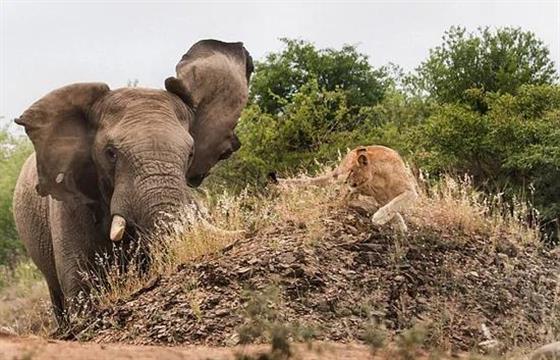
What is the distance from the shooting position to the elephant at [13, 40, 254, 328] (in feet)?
37.9

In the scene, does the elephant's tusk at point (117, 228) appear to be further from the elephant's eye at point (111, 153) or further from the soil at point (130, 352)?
the soil at point (130, 352)

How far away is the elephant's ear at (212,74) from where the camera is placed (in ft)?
44.3

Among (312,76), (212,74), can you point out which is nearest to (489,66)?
(312,76)

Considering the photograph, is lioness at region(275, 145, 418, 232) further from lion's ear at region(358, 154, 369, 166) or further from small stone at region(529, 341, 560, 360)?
small stone at region(529, 341, 560, 360)

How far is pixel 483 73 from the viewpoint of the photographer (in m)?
30.0

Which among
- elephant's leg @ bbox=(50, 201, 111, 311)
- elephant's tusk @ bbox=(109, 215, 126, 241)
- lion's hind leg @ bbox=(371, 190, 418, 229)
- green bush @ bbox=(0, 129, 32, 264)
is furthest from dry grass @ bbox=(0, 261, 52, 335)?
lion's hind leg @ bbox=(371, 190, 418, 229)

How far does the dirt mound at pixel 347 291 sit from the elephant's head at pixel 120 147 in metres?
0.90

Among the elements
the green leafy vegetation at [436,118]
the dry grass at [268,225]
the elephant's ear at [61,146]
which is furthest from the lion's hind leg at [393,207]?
the green leafy vegetation at [436,118]

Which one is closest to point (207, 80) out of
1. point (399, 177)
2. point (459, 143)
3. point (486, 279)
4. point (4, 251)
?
point (399, 177)

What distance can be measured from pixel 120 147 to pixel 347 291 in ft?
9.54

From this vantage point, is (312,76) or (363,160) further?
(312,76)

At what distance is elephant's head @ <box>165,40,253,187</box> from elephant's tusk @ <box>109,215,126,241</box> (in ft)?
6.90

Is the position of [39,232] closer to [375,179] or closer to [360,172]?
[360,172]

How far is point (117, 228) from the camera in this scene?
37.1ft
